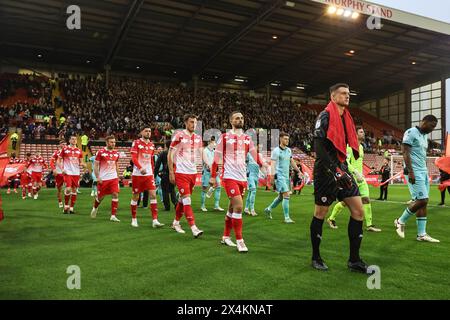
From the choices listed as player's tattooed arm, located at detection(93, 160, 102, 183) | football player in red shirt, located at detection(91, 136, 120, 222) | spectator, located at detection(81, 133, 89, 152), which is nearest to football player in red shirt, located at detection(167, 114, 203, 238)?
football player in red shirt, located at detection(91, 136, 120, 222)

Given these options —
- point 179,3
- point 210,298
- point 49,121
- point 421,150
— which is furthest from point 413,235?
point 49,121

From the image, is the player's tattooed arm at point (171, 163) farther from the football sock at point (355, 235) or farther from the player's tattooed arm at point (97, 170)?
the football sock at point (355, 235)

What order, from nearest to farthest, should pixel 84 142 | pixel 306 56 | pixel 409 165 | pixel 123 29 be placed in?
pixel 409 165, pixel 84 142, pixel 123 29, pixel 306 56

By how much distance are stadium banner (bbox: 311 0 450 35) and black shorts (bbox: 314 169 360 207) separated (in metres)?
23.7

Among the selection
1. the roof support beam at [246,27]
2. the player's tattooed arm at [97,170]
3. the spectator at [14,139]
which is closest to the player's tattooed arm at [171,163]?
the player's tattooed arm at [97,170]

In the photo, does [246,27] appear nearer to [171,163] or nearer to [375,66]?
[375,66]

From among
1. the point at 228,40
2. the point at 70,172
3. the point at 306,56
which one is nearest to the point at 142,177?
the point at 70,172

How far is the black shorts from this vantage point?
4.57 meters

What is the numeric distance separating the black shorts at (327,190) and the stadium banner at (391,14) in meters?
23.7

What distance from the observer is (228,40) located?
3159 cm

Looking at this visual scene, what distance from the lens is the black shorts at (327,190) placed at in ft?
15.0

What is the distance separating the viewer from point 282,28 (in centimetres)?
3000

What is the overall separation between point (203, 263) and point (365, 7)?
88.5ft
